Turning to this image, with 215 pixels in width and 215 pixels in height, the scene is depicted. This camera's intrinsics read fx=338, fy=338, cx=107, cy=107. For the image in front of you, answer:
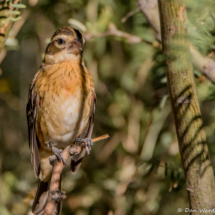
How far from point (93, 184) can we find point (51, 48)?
4.97 ft

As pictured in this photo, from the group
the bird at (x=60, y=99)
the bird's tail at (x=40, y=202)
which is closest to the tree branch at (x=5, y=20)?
the bird at (x=60, y=99)

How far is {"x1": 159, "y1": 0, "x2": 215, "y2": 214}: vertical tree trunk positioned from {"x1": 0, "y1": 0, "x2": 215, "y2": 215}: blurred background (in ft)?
2.47

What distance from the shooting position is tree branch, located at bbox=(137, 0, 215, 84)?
2.23 metres

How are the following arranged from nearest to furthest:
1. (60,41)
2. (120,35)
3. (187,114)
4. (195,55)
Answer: (187,114)
(195,55)
(60,41)
(120,35)

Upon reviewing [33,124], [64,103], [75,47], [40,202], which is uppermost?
[75,47]

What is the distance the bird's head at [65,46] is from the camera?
294cm

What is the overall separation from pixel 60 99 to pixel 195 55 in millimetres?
1205

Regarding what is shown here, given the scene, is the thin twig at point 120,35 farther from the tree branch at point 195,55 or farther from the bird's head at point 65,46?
the tree branch at point 195,55

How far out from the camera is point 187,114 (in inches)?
68.5

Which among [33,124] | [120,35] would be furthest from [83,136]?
[120,35]

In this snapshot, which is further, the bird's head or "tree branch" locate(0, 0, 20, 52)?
the bird's head

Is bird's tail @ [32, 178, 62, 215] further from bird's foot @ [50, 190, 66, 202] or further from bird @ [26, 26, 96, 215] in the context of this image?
bird's foot @ [50, 190, 66, 202]

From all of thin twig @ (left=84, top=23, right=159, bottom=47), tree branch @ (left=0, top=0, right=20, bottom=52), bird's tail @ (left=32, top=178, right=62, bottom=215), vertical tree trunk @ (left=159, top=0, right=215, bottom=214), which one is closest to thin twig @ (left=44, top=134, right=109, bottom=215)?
vertical tree trunk @ (left=159, top=0, right=215, bottom=214)

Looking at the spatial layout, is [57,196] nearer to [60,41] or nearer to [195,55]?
[195,55]
